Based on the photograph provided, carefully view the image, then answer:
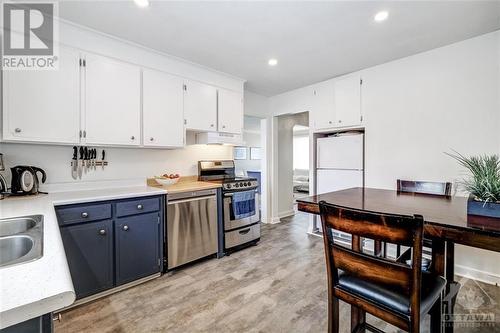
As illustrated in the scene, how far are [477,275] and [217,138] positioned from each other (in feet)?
11.0

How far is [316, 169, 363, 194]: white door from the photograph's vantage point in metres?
3.38

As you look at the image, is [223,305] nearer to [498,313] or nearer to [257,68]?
[498,313]

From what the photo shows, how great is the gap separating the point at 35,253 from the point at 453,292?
2.28 m

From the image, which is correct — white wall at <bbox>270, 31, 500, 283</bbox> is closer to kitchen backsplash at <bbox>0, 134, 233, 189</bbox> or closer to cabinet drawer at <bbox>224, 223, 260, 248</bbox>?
cabinet drawer at <bbox>224, 223, 260, 248</bbox>

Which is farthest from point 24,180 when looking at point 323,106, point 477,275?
point 477,275

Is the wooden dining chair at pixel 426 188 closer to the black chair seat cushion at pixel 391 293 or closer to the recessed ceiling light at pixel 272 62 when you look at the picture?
the black chair seat cushion at pixel 391 293

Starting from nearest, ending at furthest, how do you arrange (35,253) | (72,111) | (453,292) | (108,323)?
(35,253), (453,292), (108,323), (72,111)

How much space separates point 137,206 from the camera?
2.33 meters

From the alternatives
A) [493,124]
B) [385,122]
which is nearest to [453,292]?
[493,124]

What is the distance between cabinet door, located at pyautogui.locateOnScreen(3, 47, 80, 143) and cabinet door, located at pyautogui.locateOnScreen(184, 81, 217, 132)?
116cm

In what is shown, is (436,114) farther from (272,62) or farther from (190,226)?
(190,226)

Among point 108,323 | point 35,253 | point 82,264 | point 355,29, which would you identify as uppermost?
point 355,29

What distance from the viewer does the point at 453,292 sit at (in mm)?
1528

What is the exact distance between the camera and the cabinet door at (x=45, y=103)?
195cm
